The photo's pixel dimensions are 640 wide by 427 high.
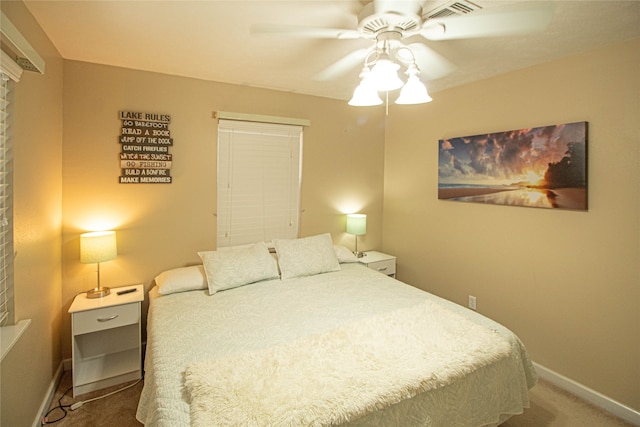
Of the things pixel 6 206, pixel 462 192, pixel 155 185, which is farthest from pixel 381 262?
pixel 6 206

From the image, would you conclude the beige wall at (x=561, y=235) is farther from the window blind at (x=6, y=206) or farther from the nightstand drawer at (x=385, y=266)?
the window blind at (x=6, y=206)

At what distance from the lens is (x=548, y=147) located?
241 centimetres

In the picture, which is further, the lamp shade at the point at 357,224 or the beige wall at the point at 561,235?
the lamp shade at the point at 357,224

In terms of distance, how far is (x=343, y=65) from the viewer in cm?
245

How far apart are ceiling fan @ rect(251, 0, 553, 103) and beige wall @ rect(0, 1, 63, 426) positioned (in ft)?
4.29

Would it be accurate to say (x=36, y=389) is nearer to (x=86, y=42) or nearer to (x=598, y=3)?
(x=86, y=42)

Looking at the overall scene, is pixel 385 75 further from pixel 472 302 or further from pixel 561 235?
pixel 472 302

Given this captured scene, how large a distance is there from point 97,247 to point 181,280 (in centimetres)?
63

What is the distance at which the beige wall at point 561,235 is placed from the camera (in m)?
2.08

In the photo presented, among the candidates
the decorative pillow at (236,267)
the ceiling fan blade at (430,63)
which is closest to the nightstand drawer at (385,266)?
→ the decorative pillow at (236,267)

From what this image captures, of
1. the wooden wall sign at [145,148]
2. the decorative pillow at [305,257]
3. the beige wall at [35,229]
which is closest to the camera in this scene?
the beige wall at [35,229]

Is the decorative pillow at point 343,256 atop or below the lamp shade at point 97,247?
below

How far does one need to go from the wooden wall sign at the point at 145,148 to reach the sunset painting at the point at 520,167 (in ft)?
8.52

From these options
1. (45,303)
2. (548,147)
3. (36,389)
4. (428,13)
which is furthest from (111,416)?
(548,147)
